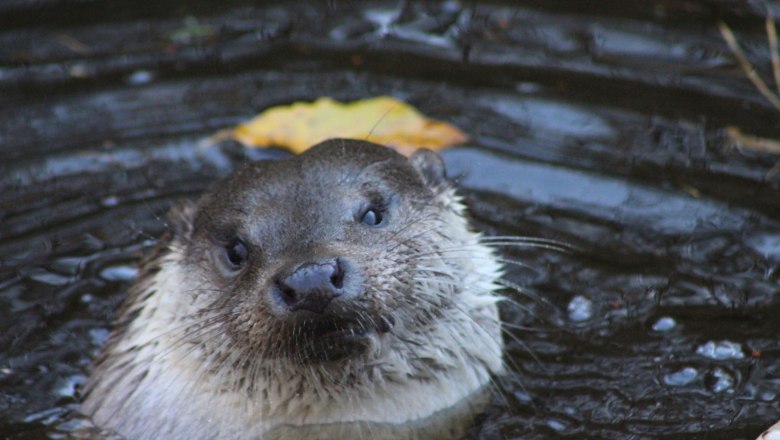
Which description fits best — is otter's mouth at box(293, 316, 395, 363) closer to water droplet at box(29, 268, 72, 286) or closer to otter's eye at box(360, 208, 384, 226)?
otter's eye at box(360, 208, 384, 226)

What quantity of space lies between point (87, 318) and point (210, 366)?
1434mm

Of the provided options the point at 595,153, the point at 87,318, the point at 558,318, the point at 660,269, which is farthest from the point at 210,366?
the point at 595,153

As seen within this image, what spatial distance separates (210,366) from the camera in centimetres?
445

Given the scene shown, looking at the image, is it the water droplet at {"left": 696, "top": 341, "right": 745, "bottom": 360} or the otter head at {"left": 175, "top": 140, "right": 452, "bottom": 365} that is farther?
the water droplet at {"left": 696, "top": 341, "right": 745, "bottom": 360}

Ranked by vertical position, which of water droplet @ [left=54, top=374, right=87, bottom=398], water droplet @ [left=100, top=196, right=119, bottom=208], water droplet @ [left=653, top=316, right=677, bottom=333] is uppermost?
water droplet @ [left=100, top=196, right=119, bottom=208]

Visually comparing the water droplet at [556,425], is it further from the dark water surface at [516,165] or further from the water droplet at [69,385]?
the water droplet at [69,385]

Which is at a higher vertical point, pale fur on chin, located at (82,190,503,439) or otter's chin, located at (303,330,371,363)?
otter's chin, located at (303,330,371,363)

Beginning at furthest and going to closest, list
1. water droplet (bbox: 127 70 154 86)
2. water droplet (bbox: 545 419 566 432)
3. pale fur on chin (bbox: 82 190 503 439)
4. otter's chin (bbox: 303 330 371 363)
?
water droplet (bbox: 127 70 154 86) < water droplet (bbox: 545 419 566 432) < pale fur on chin (bbox: 82 190 503 439) < otter's chin (bbox: 303 330 371 363)

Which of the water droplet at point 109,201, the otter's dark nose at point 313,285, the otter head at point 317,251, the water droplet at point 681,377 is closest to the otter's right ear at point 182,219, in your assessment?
the otter head at point 317,251

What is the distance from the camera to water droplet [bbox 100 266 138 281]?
602 cm

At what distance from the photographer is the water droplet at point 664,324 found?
545cm

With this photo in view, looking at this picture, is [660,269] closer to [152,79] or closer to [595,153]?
[595,153]

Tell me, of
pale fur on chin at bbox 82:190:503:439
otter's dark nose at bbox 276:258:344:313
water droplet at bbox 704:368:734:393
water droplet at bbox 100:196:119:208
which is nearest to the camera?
otter's dark nose at bbox 276:258:344:313

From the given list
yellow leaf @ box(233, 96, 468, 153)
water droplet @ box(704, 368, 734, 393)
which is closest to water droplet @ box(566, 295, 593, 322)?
water droplet @ box(704, 368, 734, 393)
